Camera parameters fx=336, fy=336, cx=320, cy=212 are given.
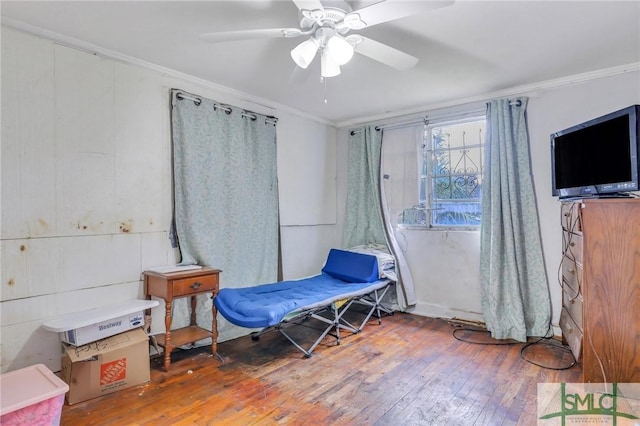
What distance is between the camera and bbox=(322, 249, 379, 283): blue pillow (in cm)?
355

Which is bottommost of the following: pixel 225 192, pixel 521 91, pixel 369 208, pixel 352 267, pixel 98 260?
pixel 352 267

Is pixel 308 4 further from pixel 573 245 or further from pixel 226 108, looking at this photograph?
pixel 573 245

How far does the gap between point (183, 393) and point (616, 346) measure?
9.07 ft

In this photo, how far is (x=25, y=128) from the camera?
84.3 inches

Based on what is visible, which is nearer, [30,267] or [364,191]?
→ [30,267]

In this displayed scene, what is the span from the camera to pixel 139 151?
8.81 ft

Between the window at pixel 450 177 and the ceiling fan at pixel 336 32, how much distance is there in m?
1.89

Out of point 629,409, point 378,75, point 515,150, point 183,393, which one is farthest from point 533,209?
point 183,393

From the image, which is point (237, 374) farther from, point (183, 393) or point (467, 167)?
point (467, 167)

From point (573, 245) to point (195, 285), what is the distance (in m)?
2.85

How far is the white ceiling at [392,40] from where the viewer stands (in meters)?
1.95

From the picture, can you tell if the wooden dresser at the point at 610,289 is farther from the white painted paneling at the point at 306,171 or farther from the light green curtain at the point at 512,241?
the white painted paneling at the point at 306,171

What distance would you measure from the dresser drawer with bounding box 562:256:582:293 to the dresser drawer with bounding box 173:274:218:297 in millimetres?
2693

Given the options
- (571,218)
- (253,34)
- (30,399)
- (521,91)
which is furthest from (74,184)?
(521,91)
